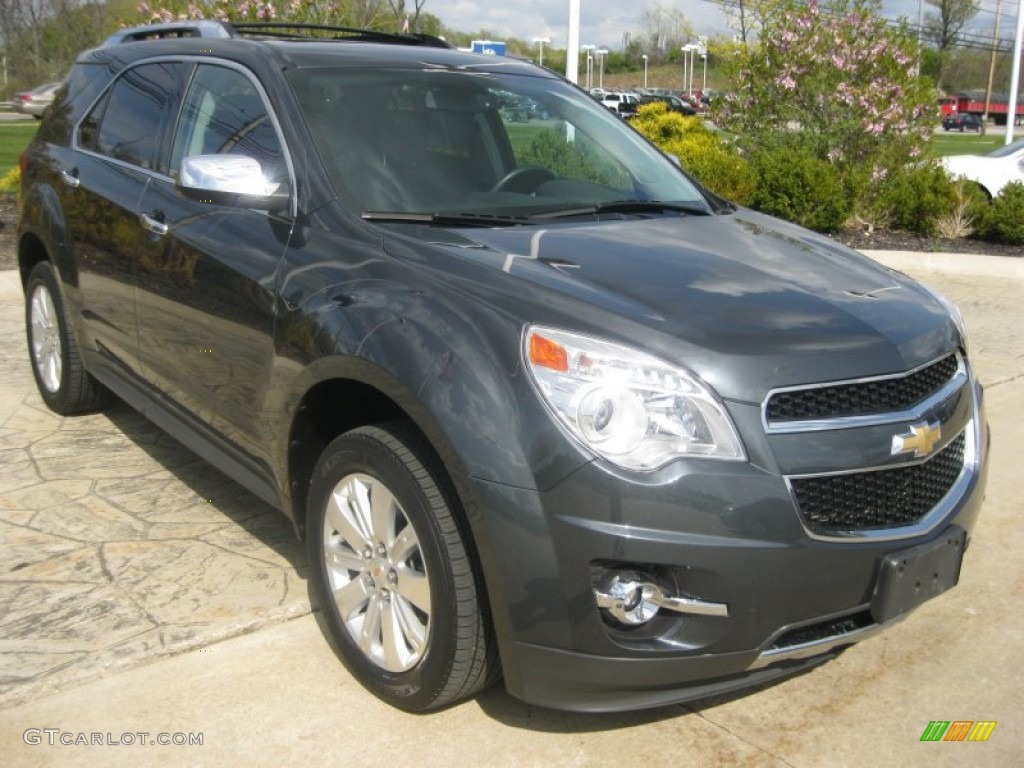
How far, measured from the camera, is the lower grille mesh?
2625 millimetres

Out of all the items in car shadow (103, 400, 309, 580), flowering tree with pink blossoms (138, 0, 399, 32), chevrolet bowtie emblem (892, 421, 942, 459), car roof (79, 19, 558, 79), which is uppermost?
flowering tree with pink blossoms (138, 0, 399, 32)

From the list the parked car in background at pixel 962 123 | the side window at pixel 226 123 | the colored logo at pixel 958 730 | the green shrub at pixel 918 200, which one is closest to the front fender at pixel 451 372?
the side window at pixel 226 123

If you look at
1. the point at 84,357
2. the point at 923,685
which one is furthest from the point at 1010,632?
the point at 84,357

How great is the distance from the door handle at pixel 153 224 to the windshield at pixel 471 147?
764 mm

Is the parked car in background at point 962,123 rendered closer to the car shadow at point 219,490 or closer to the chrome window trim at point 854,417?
the car shadow at point 219,490

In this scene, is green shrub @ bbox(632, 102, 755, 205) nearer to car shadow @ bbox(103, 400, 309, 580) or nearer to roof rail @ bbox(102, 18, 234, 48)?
roof rail @ bbox(102, 18, 234, 48)

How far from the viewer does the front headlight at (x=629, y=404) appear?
2.55 m

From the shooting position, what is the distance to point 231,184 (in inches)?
133

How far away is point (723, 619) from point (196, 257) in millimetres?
2224

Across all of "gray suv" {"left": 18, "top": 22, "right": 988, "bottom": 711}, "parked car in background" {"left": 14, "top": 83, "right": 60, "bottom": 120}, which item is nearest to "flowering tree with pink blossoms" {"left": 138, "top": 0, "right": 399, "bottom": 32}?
"gray suv" {"left": 18, "top": 22, "right": 988, "bottom": 711}

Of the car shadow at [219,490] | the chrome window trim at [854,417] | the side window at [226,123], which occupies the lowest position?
the car shadow at [219,490]

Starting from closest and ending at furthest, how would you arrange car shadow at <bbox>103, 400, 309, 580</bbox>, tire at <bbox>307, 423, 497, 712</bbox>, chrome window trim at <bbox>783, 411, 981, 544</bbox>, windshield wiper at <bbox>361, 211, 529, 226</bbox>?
chrome window trim at <bbox>783, 411, 981, 544</bbox>, tire at <bbox>307, 423, 497, 712</bbox>, windshield wiper at <bbox>361, 211, 529, 226</bbox>, car shadow at <bbox>103, 400, 309, 580</bbox>

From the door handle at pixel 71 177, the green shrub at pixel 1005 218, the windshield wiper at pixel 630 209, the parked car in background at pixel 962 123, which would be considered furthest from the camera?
the parked car in background at pixel 962 123

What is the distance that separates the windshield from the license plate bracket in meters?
1.61
